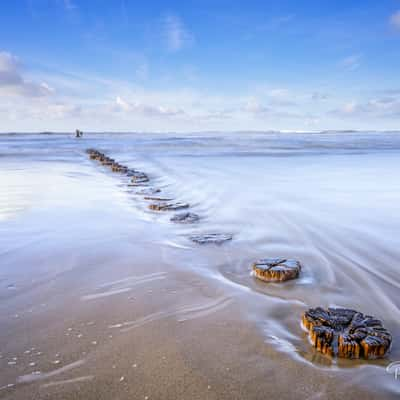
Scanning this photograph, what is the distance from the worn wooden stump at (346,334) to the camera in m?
1.91

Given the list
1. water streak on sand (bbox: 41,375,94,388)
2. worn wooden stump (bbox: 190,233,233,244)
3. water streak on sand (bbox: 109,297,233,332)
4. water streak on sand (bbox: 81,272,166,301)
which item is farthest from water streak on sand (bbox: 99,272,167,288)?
water streak on sand (bbox: 41,375,94,388)

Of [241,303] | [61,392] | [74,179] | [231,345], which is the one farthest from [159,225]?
[74,179]

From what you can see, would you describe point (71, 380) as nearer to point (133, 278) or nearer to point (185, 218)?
point (133, 278)

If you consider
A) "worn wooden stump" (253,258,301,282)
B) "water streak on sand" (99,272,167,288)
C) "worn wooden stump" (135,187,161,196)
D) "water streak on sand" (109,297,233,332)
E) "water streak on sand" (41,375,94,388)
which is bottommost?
"worn wooden stump" (135,187,161,196)

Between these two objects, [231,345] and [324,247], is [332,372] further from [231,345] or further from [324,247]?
[324,247]

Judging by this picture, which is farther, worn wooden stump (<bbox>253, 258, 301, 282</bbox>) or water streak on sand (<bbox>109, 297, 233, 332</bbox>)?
worn wooden stump (<bbox>253, 258, 301, 282</bbox>)

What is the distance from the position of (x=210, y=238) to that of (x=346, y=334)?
226 cm

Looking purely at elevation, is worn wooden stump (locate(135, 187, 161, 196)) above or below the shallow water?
below

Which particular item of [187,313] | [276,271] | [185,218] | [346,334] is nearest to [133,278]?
[187,313]

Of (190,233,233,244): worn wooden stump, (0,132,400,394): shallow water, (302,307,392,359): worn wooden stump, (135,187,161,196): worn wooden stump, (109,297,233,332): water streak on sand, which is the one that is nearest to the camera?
(302,307,392,359): worn wooden stump

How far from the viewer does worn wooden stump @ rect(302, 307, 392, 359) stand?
1905 millimetres

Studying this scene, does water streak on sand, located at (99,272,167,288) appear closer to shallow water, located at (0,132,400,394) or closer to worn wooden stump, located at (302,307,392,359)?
shallow water, located at (0,132,400,394)

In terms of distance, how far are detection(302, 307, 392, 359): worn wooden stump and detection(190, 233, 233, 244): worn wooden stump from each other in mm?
1910

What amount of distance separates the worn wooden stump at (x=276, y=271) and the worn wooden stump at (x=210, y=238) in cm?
100
